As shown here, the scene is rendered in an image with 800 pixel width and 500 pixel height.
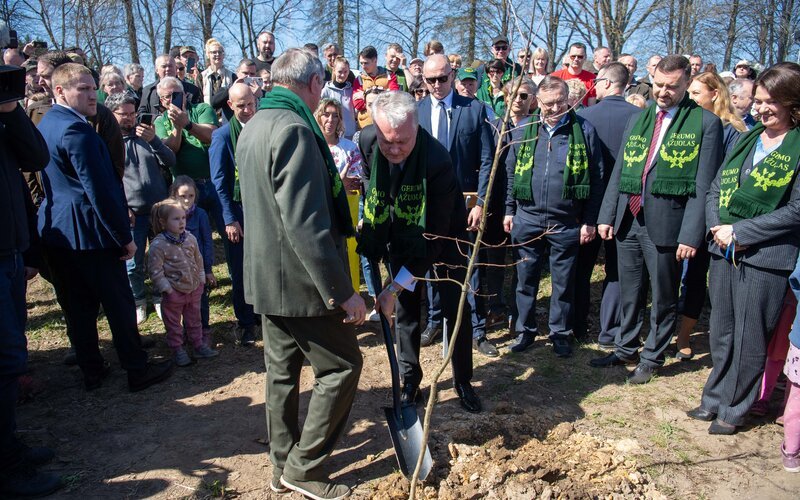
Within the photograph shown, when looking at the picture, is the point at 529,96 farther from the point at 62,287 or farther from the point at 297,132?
the point at 62,287

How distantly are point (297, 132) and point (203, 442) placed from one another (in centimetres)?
223

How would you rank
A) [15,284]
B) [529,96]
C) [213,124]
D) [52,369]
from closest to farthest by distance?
[15,284] < [52,369] < [529,96] < [213,124]

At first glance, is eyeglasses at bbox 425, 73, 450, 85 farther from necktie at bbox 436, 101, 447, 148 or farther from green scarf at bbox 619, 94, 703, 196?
green scarf at bbox 619, 94, 703, 196

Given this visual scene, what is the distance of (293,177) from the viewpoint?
267 cm

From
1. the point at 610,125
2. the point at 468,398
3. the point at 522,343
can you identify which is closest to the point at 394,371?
the point at 468,398

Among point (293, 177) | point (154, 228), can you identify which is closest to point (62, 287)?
point (154, 228)

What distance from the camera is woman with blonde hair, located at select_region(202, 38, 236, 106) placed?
847cm

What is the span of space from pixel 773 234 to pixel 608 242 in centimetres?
178

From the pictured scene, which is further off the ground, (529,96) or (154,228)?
(529,96)

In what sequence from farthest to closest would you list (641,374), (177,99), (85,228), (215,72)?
(215,72), (177,99), (641,374), (85,228)

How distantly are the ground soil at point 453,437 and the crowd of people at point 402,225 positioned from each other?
0.56 ft

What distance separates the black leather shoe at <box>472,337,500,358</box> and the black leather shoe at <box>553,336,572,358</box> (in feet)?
1.64

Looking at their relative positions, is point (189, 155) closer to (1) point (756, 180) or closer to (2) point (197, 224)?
(2) point (197, 224)

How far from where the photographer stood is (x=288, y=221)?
2711mm
